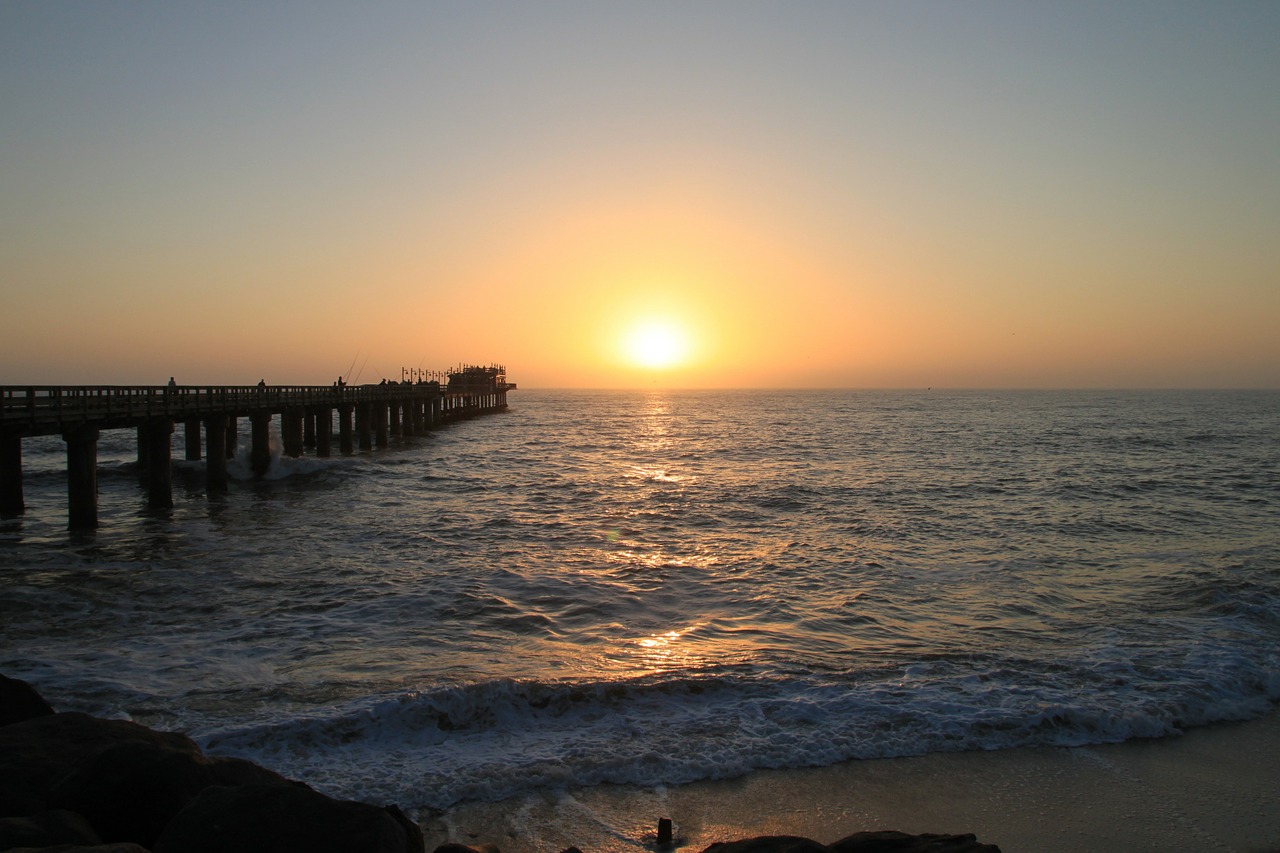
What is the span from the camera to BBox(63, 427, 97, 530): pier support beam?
2391 centimetres

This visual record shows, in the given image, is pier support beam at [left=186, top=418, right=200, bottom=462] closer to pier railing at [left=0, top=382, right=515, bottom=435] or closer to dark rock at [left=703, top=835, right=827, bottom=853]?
pier railing at [left=0, top=382, right=515, bottom=435]

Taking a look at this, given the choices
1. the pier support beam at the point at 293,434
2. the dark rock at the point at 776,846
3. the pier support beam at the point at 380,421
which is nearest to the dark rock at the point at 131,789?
the dark rock at the point at 776,846

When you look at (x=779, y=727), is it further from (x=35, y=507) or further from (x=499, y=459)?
(x=499, y=459)

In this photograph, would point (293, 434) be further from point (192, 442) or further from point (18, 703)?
point (18, 703)

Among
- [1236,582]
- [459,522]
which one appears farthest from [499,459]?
[1236,582]

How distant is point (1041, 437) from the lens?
68.8 metres

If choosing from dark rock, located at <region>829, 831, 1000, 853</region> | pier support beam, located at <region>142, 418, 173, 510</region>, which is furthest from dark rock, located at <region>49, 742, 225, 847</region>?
pier support beam, located at <region>142, 418, 173, 510</region>

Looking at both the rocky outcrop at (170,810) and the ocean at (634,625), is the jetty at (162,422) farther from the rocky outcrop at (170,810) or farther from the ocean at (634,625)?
the rocky outcrop at (170,810)

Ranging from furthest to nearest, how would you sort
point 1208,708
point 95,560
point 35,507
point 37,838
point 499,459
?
1. point 499,459
2. point 35,507
3. point 95,560
4. point 1208,708
5. point 37,838

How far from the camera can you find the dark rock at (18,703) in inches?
316

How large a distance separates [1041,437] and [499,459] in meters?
45.7

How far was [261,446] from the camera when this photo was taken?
131 feet

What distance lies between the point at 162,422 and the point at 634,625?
21.9 meters

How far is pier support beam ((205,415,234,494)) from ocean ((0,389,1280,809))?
1074 mm
